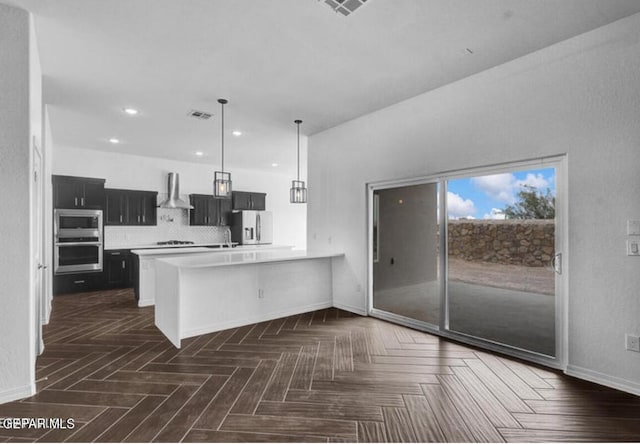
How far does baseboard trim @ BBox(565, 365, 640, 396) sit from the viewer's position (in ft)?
8.14

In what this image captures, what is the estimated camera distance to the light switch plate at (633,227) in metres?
2.47

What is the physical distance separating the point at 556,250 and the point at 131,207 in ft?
23.6

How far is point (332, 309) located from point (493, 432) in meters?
3.10

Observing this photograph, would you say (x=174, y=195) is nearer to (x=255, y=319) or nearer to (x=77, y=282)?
(x=77, y=282)

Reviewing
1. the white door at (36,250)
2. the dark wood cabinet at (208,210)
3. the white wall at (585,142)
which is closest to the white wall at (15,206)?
the white door at (36,250)

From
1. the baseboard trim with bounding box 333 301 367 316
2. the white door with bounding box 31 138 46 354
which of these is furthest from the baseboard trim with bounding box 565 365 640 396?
the white door with bounding box 31 138 46 354

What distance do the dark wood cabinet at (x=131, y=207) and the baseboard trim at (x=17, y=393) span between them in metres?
4.67

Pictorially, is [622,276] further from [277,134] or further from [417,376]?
[277,134]

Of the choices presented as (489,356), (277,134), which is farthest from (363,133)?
(489,356)

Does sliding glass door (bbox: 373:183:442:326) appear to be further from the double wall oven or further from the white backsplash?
the double wall oven

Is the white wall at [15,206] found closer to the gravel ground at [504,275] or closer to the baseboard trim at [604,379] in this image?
the gravel ground at [504,275]

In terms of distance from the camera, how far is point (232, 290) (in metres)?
4.12

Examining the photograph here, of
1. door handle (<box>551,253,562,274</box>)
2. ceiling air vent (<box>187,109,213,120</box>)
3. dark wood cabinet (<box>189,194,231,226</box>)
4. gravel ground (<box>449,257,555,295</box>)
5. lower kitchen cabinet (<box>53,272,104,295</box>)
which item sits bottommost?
lower kitchen cabinet (<box>53,272,104,295</box>)

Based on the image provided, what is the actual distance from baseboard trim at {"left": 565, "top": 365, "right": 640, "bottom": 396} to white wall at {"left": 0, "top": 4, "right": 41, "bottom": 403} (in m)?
4.27
